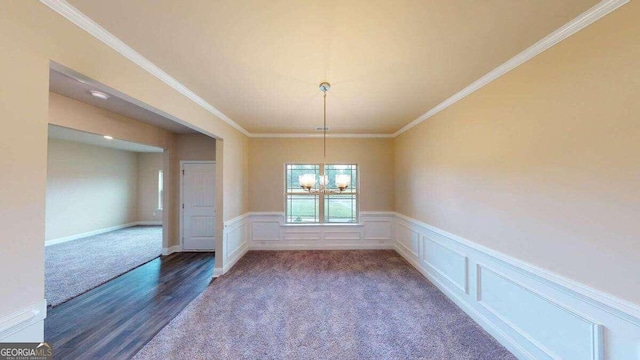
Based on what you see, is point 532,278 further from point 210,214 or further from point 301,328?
point 210,214

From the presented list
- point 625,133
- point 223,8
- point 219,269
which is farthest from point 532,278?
point 219,269

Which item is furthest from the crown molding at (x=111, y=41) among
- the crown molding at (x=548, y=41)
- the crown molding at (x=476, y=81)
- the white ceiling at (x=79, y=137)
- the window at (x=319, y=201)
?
the crown molding at (x=548, y=41)

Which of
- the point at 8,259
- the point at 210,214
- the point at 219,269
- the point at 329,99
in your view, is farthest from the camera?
the point at 210,214

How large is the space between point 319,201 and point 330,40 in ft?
12.6

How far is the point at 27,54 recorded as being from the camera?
122 cm

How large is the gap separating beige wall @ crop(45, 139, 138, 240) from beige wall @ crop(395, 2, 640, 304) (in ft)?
29.8

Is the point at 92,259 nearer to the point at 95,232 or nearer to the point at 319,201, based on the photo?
the point at 95,232

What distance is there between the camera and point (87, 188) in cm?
650

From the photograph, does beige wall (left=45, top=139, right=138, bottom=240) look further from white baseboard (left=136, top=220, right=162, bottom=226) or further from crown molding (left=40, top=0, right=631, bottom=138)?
crown molding (left=40, top=0, right=631, bottom=138)

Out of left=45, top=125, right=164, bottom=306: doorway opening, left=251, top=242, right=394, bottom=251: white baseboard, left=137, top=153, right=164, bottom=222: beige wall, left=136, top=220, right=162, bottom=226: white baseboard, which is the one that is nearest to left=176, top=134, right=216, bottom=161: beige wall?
left=45, top=125, right=164, bottom=306: doorway opening

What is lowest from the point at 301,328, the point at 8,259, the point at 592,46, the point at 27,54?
the point at 301,328

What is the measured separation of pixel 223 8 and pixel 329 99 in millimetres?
1714

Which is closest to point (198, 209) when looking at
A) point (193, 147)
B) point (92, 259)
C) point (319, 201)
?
point (193, 147)

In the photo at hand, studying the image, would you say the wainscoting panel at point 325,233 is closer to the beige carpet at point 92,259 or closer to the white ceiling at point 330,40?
the beige carpet at point 92,259
